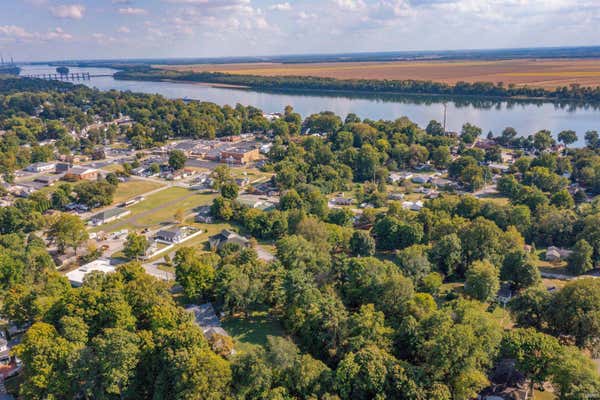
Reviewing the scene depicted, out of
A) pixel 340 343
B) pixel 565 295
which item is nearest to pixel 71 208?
pixel 340 343

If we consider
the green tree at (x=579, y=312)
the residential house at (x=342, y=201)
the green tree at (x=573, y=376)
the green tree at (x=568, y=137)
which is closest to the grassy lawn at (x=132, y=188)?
the residential house at (x=342, y=201)

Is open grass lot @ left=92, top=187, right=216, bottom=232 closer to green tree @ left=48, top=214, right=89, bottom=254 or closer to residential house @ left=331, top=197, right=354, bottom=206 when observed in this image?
green tree @ left=48, top=214, right=89, bottom=254

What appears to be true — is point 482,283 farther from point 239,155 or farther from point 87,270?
point 239,155

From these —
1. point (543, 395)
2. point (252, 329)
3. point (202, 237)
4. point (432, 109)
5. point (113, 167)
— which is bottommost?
point (543, 395)

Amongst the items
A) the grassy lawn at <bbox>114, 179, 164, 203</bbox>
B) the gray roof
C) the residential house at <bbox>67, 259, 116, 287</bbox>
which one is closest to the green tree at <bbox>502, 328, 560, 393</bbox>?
the residential house at <bbox>67, 259, 116, 287</bbox>

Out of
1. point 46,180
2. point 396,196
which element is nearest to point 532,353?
point 396,196

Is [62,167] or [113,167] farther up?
[62,167]

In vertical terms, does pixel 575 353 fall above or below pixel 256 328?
above

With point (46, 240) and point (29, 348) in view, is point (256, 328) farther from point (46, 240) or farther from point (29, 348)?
point (46, 240)

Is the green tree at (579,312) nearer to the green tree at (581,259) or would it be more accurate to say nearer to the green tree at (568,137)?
the green tree at (581,259)
